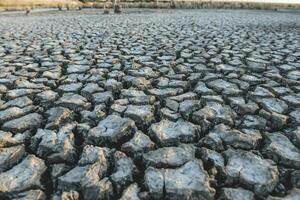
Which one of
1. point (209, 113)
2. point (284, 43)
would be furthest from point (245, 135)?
point (284, 43)

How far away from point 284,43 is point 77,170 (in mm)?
4315

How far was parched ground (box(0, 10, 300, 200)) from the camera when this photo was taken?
4.50 ft

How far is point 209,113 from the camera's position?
2068mm

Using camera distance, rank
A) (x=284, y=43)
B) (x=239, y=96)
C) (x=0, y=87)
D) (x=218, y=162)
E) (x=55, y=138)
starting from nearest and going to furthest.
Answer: (x=218, y=162) → (x=55, y=138) → (x=239, y=96) → (x=0, y=87) → (x=284, y=43)

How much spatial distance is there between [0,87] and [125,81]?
1.04 m

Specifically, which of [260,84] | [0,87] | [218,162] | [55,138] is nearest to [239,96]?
[260,84]

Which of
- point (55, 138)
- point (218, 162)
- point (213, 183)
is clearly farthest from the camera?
point (55, 138)

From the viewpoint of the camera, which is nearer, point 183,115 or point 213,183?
point 213,183

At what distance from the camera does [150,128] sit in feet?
6.18

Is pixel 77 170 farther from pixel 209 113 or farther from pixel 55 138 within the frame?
pixel 209 113

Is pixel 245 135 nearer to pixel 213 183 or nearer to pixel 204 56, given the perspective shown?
pixel 213 183

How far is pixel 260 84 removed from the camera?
2684mm

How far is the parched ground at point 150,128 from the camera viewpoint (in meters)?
1.37

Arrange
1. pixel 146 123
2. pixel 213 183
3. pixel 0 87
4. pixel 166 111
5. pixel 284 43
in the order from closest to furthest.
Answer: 1. pixel 213 183
2. pixel 146 123
3. pixel 166 111
4. pixel 0 87
5. pixel 284 43
